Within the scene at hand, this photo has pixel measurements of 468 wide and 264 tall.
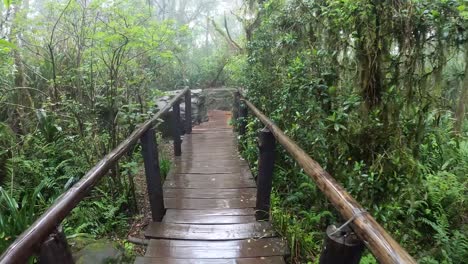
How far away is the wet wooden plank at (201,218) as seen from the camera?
3198 mm

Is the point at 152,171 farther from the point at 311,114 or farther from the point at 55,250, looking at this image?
the point at 55,250

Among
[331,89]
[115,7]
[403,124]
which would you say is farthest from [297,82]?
[115,7]

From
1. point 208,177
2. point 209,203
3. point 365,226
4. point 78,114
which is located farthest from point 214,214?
point 365,226

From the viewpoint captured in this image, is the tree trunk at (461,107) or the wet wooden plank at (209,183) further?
the tree trunk at (461,107)

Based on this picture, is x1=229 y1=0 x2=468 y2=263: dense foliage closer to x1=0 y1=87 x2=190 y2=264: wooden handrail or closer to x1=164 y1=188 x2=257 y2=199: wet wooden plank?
x1=164 y1=188 x2=257 y2=199: wet wooden plank

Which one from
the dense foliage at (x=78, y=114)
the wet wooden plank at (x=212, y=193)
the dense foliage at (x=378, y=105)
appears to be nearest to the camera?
the dense foliage at (x=378, y=105)

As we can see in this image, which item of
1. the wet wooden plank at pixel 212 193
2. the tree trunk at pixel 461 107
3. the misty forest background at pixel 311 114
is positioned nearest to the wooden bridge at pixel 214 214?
the wet wooden plank at pixel 212 193

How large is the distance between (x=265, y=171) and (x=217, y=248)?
2.78 feet

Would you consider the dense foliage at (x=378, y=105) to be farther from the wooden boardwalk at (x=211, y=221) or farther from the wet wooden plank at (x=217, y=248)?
the wooden boardwalk at (x=211, y=221)

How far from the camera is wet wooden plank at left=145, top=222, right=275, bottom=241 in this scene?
2.90 meters

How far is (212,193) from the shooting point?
12.9ft

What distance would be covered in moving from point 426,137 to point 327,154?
0.86 meters

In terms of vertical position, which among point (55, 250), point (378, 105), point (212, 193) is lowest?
point (212, 193)

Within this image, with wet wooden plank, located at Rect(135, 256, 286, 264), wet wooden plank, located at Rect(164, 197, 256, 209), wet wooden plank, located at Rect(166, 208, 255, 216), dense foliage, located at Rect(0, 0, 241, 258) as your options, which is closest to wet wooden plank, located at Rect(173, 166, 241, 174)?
dense foliage, located at Rect(0, 0, 241, 258)
